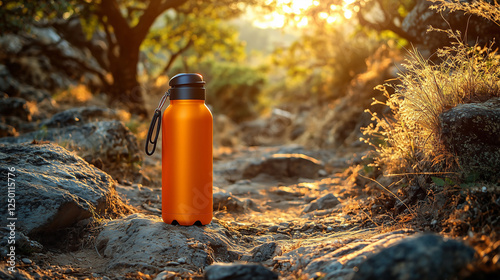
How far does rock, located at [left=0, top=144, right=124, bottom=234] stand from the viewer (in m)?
3.26

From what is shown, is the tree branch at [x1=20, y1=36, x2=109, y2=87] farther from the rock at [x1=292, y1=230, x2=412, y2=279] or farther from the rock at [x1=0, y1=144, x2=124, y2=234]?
the rock at [x1=292, y1=230, x2=412, y2=279]

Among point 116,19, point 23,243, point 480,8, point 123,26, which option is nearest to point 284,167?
point 480,8

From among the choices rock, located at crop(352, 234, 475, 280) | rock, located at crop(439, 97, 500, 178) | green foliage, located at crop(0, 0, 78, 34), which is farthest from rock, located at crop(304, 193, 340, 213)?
green foliage, located at crop(0, 0, 78, 34)

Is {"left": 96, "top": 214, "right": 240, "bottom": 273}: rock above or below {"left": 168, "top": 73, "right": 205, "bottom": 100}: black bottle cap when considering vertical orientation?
below

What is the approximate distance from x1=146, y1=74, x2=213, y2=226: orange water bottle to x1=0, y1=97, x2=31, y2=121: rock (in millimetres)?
6186

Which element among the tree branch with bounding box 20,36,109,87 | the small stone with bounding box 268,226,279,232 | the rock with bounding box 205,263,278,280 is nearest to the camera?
the rock with bounding box 205,263,278,280

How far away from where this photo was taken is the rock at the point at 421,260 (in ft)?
6.15

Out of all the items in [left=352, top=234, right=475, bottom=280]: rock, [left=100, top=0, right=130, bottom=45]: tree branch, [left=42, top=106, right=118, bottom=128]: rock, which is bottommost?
[left=352, top=234, right=475, bottom=280]: rock

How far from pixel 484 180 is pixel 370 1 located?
651 cm

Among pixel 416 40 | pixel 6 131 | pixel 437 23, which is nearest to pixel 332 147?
pixel 416 40

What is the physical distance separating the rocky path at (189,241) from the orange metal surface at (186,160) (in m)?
0.20

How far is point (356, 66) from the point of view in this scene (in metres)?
13.3

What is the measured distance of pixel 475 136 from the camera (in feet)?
11.3

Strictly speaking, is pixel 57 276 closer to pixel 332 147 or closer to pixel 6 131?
pixel 6 131
